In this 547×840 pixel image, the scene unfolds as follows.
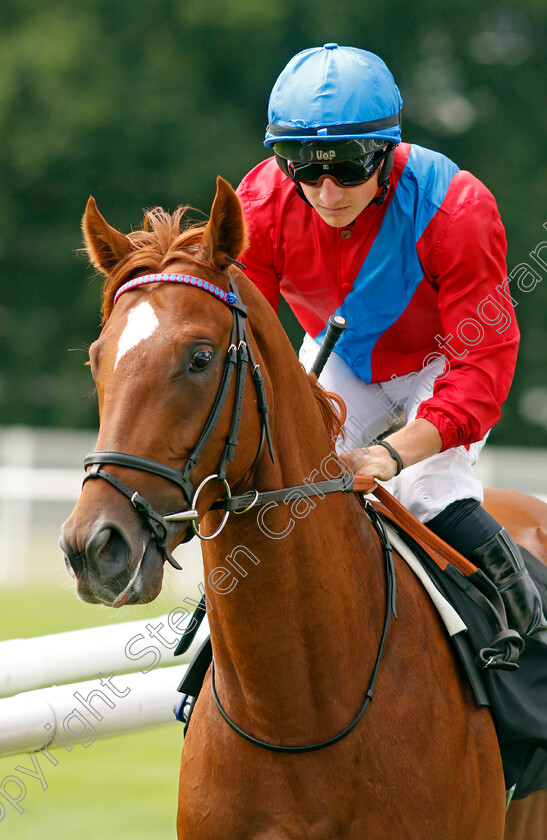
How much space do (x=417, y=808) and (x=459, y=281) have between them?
4.93 feet

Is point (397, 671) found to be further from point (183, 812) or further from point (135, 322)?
point (135, 322)

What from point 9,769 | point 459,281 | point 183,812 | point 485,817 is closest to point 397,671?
point 485,817

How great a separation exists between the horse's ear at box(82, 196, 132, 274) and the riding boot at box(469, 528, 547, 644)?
55.4 inches

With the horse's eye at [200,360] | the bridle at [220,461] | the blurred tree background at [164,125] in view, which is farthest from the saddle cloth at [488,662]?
the blurred tree background at [164,125]

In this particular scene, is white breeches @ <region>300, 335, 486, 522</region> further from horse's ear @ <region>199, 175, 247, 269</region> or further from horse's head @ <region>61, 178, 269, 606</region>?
horse's ear @ <region>199, 175, 247, 269</region>

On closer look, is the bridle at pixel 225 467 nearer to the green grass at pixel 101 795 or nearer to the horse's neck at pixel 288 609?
the horse's neck at pixel 288 609

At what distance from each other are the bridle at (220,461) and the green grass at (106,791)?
160cm

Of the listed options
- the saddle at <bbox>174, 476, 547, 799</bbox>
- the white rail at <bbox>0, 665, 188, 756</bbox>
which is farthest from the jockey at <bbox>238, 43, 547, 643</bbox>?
the white rail at <bbox>0, 665, 188, 756</bbox>

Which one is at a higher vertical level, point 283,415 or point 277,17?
point 277,17

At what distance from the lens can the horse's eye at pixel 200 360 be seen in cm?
232

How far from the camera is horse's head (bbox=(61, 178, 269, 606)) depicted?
2.18 m

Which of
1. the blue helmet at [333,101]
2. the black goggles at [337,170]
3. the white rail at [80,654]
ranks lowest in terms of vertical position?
the white rail at [80,654]

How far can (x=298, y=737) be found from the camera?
103 inches

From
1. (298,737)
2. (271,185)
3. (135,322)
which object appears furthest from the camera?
(271,185)
